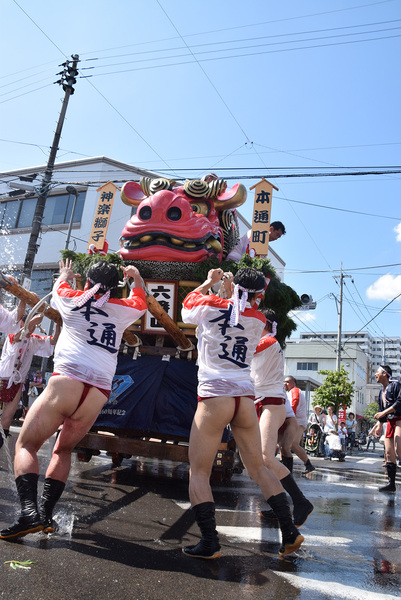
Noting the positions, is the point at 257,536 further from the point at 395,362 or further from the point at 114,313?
the point at 395,362

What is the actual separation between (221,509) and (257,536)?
97 centimetres

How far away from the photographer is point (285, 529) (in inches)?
118

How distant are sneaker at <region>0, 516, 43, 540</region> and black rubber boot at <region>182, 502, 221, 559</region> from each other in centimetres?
93

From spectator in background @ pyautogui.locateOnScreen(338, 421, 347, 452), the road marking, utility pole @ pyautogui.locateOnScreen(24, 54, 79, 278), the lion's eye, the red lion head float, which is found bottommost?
the road marking

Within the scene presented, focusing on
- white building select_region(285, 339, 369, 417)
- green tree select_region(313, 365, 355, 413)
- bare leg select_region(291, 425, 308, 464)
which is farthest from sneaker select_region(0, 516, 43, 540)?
white building select_region(285, 339, 369, 417)

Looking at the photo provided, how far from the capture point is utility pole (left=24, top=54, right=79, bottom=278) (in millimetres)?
12055

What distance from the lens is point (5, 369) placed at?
5730 mm

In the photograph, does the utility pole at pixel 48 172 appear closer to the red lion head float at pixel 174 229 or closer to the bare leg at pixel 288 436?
the red lion head float at pixel 174 229

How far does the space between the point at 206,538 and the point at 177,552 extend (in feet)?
0.81

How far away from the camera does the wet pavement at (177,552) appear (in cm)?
227

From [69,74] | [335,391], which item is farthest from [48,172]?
[335,391]

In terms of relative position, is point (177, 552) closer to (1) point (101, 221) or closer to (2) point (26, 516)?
(2) point (26, 516)

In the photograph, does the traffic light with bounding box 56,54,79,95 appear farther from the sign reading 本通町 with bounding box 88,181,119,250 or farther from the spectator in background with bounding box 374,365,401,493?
the spectator in background with bounding box 374,365,401,493

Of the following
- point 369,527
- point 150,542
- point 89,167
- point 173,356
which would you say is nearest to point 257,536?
point 150,542
